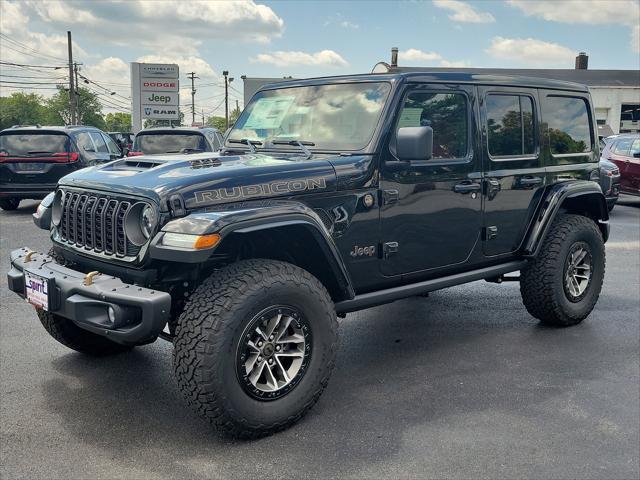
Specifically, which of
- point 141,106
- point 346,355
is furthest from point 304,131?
point 141,106

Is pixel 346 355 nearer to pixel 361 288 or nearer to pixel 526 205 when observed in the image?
pixel 361 288

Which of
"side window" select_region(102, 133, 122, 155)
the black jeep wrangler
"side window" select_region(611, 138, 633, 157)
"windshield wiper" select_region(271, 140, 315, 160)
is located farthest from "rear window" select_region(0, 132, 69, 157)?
"side window" select_region(611, 138, 633, 157)

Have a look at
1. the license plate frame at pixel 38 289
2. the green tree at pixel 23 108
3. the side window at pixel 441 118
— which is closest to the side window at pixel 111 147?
the license plate frame at pixel 38 289

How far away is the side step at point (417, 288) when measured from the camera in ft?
13.0

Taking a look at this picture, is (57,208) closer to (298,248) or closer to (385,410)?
(298,248)

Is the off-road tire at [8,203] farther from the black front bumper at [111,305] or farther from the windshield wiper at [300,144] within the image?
the black front bumper at [111,305]

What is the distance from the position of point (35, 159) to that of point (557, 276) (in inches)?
394

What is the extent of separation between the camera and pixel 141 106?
115 ft

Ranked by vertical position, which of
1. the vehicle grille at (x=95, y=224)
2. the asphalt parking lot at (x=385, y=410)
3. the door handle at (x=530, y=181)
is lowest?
the asphalt parking lot at (x=385, y=410)

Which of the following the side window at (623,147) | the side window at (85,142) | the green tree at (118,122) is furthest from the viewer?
the green tree at (118,122)

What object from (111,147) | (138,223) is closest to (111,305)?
(138,223)

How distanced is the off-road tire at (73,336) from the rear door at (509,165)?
2894mm

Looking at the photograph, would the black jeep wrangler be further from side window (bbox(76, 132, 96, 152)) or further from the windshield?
side window (bbox(76, 132, 96, 152))

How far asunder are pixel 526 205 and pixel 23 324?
428 cm
